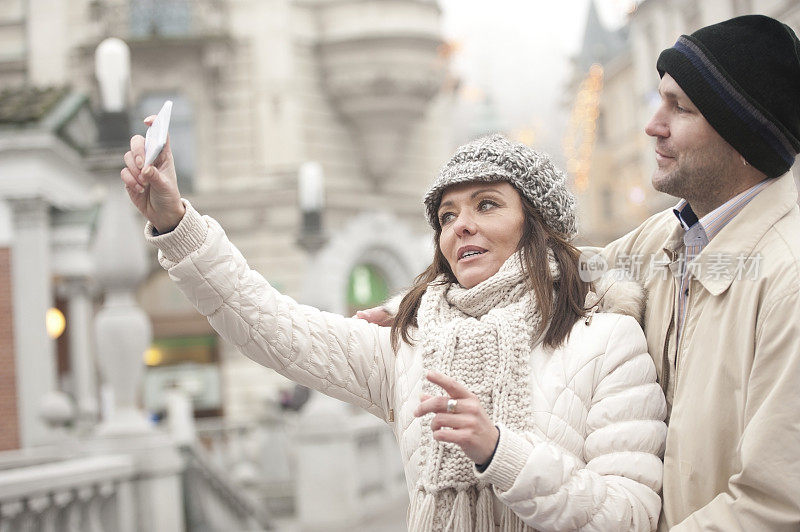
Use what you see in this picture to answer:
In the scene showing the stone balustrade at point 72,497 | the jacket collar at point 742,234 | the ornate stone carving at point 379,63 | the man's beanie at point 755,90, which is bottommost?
the stone balustrade at point 72,497

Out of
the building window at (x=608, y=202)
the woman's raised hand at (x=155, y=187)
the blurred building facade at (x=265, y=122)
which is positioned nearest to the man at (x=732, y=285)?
the woman's raised hand at (x=155, y=187)

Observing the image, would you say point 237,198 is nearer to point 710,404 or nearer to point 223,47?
point 223,47

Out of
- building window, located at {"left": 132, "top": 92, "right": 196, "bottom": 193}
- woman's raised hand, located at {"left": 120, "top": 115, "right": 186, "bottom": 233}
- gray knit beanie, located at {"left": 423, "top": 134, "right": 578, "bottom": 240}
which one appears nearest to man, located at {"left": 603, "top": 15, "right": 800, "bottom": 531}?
gray knit beanie, located at {"left": 423, "top": 134, "right": 578, "bottom": 240}

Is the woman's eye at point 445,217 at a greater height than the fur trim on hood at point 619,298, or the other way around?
the woman's eye at point 445,217

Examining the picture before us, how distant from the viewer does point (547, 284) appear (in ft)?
7.52

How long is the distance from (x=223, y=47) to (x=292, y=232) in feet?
11.8

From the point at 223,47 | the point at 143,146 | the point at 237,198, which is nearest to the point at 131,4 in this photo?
the point at 223,47

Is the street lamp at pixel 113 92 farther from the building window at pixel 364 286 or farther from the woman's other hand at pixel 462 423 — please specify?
the building window at pixel 364 286

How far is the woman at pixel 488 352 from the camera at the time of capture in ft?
6.52

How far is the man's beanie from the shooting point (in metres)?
2.05

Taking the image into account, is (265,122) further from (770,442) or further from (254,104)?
(770,442)

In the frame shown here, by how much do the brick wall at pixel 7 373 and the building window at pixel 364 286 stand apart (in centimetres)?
948

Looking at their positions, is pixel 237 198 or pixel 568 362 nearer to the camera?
pixel 568 362

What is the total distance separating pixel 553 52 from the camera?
49562 millimetres
